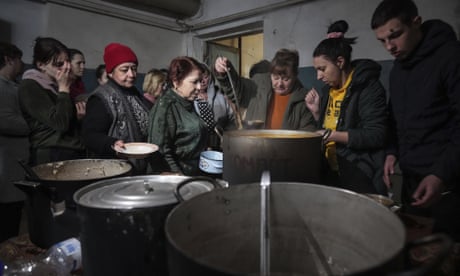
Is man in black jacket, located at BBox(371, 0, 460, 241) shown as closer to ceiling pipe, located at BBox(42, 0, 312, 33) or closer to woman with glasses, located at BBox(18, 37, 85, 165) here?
woman with glasses, located at BBox(18, 37, 85, 165)

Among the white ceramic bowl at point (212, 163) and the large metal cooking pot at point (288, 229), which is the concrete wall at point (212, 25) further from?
the large metal cooking pot at point (288, 229)

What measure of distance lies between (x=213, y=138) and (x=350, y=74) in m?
1.47

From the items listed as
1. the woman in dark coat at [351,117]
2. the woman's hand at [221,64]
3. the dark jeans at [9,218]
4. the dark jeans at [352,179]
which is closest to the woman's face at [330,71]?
the woman in dark coat at [351,117]

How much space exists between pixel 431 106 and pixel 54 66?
6.95ft

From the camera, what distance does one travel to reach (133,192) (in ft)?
2.19

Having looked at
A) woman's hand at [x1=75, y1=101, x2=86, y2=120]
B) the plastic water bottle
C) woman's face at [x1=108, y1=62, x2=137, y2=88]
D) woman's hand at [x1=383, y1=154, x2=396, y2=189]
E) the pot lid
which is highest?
woman's face at [x1=108, y1=62, x2=137, y2=88]

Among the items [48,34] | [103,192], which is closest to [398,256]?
[103,192]

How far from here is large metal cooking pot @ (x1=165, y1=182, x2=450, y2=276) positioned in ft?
1.81

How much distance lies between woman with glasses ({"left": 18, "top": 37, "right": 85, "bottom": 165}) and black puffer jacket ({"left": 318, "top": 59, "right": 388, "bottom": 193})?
5.43 ft

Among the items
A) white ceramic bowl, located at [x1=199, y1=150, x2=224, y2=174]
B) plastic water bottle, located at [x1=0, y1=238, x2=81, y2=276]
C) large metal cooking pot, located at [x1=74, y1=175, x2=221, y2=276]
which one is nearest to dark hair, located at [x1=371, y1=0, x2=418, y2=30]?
white ceramic bowl, located at [x1=199, y1=150, x2=224, y2=174]

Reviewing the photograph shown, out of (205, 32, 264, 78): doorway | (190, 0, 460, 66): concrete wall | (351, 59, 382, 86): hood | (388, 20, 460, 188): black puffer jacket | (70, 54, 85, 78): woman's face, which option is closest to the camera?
(388, 20, 460, 188): black puffer jacket

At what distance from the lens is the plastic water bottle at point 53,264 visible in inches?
27.9

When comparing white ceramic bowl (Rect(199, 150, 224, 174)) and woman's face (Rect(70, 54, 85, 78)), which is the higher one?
woman's face (Rect(70, 54, 85, 78))

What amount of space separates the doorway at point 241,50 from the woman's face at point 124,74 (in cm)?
340
